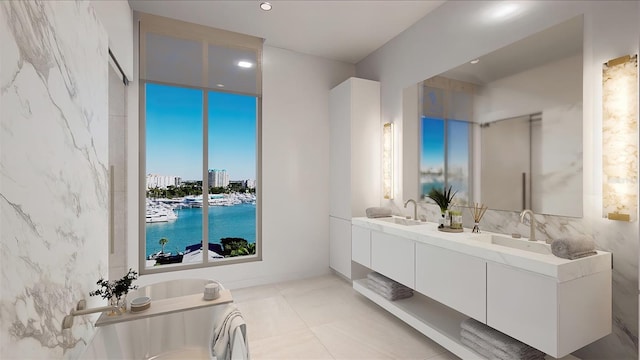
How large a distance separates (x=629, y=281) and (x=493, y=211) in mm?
889

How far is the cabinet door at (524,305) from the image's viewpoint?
5.10ft

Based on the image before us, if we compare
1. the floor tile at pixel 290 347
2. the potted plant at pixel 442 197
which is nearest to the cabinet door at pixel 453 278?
the potted plant at pixel 442 197

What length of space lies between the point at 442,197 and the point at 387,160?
3.75 ft

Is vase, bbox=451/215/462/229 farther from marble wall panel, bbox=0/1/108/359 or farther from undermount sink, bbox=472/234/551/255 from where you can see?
marble wall panel, bbox=0/1/108/359

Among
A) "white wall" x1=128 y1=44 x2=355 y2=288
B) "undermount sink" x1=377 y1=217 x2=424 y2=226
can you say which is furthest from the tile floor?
"undermount sink" x1=377 y1=217 x2=424 y2=226

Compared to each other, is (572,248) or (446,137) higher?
(446,137)

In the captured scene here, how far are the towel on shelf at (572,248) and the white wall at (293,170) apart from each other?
9.28 feet

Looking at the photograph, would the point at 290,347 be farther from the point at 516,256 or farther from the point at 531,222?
the point at 531,222

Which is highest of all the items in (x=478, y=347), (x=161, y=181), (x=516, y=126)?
(x=516, y=126)

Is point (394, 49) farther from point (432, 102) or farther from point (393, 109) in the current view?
point (432, 102)

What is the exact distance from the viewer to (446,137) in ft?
9.36

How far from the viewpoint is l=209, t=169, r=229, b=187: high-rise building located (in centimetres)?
383

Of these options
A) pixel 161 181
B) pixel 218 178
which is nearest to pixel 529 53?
pixel 218 178

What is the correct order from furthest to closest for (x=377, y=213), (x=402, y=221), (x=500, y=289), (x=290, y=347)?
(x=377, y=213) → (x=402, y=221) → (x=290, y=347) → (x=500, y=289)
